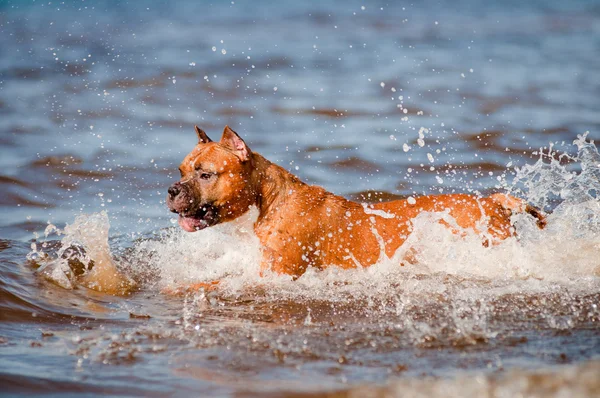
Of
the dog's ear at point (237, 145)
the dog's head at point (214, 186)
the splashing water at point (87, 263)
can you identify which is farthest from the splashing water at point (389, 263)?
the dog's ear at point (237, 145)

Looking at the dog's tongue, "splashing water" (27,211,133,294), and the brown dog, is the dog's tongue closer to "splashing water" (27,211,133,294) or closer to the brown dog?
the brown dog

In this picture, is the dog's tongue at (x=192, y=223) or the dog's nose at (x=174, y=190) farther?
the dog's tongue at (x=192, y=223)

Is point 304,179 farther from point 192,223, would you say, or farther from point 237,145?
point 192,223

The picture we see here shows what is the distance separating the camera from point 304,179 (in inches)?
422

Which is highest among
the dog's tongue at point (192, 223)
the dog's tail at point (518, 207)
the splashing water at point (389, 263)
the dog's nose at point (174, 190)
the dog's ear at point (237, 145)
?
the dog's ear at point (237, 145)

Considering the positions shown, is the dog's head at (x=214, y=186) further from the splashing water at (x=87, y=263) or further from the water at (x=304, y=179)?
the splashing water at (x=87, y=263)

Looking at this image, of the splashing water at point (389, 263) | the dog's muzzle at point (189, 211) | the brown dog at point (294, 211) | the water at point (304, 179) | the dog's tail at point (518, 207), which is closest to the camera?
the water at point (304, 179)

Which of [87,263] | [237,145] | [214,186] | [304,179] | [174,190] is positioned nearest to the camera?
[174,190]

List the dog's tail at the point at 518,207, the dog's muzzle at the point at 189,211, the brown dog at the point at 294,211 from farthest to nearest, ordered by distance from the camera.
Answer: the dog's tail at the point at 518,207 < the brown dog at the point at 294,211 < the dog's muzzle at the point at 189,211

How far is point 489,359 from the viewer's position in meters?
4.33

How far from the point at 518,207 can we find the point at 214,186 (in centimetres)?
244

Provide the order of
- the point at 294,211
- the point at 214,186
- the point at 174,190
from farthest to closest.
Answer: the point at 294,211 → the point at 214,186 → the point at 174,190

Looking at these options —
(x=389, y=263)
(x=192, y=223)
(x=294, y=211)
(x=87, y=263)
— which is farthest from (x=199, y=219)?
(x=389, y=263)

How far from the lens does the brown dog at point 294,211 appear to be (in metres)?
6.28
